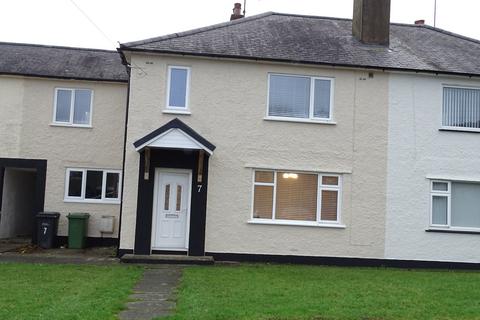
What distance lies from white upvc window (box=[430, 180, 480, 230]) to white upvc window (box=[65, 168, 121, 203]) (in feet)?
34.1

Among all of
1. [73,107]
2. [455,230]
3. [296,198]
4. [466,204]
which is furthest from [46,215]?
[466,204]

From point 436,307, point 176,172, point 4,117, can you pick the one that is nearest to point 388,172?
point 176,172

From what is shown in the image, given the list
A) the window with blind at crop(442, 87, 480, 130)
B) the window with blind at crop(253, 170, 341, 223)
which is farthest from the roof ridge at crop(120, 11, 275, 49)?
the window with blind at crop(442, 87, 480, 130)

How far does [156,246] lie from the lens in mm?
15430

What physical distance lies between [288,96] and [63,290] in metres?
8.60

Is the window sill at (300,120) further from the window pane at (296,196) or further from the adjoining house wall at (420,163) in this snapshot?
the adjoining house wall at (420,163)

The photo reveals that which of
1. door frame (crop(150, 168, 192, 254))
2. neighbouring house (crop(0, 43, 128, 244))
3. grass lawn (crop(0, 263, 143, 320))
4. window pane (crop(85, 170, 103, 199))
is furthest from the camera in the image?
window pane (crop(85, 170, 103, 199))

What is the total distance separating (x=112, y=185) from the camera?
19.6m

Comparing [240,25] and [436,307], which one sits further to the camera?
[240,25]

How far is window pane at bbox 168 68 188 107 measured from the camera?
51.7 ft

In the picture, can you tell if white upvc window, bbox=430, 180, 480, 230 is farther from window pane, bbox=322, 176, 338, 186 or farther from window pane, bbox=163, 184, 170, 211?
window pane, bbox=163, 184, 170, 211

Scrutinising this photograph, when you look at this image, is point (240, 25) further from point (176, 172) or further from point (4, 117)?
point (4, 117)

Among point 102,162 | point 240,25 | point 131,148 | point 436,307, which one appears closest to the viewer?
point 436,307

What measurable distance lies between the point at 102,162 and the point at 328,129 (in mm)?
8129
